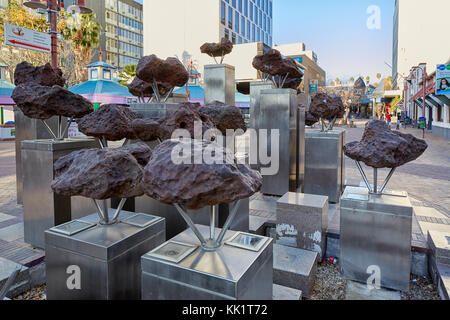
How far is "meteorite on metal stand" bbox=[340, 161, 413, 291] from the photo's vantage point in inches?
140

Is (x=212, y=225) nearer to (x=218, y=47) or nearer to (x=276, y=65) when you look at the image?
(x=276, y=65)

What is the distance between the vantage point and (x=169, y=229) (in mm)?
4359

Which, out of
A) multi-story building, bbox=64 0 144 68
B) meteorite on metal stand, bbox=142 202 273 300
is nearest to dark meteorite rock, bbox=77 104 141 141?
meteorite on metal stand, bbox=142 202 273 300

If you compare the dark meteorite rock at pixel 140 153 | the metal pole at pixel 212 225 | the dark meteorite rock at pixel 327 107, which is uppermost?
the dark meteorite rock at pixel 327 107

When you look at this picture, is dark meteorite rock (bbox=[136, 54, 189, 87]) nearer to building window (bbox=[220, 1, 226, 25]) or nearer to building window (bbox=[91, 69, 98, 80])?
building window (bbox=[91, 69, 98, 80])

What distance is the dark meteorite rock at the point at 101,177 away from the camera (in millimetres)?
2537

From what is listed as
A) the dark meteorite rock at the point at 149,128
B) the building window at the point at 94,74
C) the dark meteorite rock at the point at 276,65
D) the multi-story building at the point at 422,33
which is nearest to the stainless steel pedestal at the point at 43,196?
the dark meteorite rock at the point at 149,128

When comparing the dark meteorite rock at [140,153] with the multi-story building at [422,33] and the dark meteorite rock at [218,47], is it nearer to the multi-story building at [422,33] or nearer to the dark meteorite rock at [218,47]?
the dark meteorite rock at [218,47]

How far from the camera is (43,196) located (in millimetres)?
4180

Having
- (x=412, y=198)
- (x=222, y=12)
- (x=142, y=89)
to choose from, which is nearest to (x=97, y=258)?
(x=142, y=89)

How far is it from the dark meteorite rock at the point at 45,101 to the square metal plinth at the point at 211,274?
2.78 meters

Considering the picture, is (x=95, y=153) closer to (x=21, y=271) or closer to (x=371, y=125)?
(x=21, y=271)

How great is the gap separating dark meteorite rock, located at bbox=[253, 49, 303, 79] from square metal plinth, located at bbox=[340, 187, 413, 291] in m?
3.68
